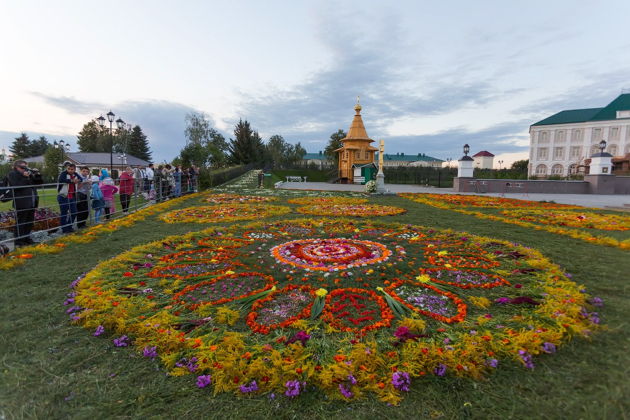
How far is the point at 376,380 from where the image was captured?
2.09 metres

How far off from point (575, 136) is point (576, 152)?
2929 millimetres

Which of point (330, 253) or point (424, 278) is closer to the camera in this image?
point (424, 278)

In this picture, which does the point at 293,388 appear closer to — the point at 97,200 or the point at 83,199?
the point at 83,199

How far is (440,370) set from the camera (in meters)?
2.16

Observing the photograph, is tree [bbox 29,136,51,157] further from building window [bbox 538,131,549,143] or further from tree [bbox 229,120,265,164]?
building window [bbox 538,131,549,143]

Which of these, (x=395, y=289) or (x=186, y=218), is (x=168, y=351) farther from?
(x=186, y=218)

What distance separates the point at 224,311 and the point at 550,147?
70942mm

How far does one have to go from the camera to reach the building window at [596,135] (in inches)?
1981

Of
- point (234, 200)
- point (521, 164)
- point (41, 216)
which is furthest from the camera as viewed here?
point (521, 164)

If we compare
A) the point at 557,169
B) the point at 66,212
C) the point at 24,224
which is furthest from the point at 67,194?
the point at 557,169

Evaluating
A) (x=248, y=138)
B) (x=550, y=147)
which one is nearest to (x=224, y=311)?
(x=248, y=138)

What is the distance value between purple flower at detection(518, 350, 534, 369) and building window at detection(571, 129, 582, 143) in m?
A: 69.1

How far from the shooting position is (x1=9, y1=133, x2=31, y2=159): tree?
250ft

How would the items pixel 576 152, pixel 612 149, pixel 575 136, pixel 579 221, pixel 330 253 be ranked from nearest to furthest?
pixel 330 253, pixel 579 221, pixel 612 149, pixel 576 152, pixel 575 136
